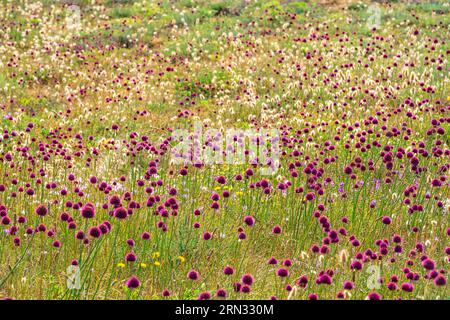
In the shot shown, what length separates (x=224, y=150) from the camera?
873cm

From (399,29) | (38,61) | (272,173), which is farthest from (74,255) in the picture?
(399,29)

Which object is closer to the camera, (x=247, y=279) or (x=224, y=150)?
(x=247, y=279)

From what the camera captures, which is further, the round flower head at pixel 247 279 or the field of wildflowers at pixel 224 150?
the field of wildflowers at pixel 224 150

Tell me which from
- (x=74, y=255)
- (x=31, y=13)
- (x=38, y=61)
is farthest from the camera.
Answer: (x=31, y=13)

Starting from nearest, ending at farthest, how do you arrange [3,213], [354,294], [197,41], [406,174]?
[354,294] < [3,213] < [406,174] < [197,41]

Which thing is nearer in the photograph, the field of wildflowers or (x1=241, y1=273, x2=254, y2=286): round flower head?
(x1=241, y1=273, x2=254, y2=286): round flower head

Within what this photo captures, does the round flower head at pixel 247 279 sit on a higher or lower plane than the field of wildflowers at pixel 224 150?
higher

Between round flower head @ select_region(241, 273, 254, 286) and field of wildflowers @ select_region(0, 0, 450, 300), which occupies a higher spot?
round flower head @ select_region(241, 273, 254, 286)

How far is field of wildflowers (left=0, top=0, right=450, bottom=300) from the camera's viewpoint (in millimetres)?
4641

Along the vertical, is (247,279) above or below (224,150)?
above

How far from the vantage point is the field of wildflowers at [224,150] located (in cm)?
464

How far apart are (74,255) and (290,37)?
11350 mm
